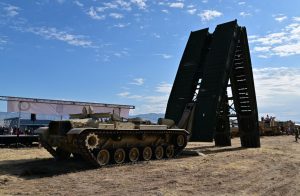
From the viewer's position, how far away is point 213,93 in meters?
20.8

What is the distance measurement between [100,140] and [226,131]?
500 inches

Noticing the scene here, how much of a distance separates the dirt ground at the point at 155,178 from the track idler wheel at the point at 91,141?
835 mm

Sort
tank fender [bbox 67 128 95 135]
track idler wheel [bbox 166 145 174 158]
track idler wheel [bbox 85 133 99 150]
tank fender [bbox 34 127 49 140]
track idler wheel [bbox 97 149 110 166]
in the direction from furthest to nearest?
track idler wheel [bbox 166 145 174 158] < tank fender [bbox 34 127 49 140] < track idler wheel [bbox 97 149 110 166] < track idler wheel [bbox 85 133 99 150] < tank fender [bbox 67 128 95 135]

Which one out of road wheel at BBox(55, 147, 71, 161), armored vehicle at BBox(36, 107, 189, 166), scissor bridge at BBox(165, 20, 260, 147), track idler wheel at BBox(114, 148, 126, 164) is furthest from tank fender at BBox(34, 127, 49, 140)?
scissor bridge at BBox(165, 20, 260, 147)

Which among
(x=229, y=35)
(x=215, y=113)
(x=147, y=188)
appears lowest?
(x=147, y=188)

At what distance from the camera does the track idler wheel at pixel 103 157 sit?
1402 cm

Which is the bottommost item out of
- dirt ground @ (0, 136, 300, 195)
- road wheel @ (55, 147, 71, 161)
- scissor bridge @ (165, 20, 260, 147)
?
dirt ground @ (0, 136, 300, 195)

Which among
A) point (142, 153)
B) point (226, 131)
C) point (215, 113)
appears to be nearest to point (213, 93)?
point (215, 113)

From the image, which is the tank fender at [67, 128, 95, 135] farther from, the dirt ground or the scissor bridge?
the scissor bridge

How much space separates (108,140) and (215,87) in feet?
28.1

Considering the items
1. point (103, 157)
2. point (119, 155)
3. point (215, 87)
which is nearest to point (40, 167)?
point (103, 157)

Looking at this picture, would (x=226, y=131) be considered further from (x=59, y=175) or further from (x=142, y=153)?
(x=59, y=175)

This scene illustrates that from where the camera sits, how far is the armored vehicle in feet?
44.0

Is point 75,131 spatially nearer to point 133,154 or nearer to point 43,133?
point 43,133
